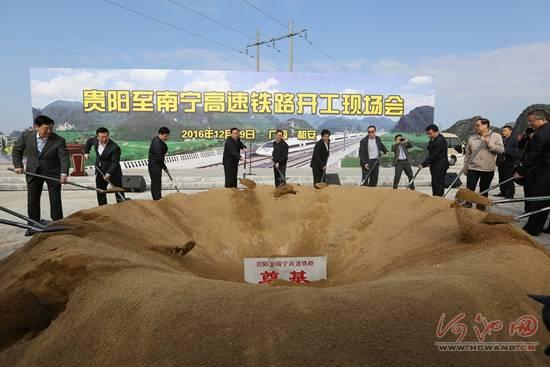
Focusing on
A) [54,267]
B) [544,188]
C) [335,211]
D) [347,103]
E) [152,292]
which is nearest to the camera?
[152,292]

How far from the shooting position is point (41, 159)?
4.88m

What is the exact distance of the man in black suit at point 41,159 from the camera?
4.86m

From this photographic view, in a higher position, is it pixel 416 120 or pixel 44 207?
pixel 416 120

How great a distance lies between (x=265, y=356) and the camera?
1137 millimetres

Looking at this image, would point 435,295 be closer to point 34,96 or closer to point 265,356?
point 265,356

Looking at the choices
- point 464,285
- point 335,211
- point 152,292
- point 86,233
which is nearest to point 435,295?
point 464,285

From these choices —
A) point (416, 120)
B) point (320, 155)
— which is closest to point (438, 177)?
point (320, 155)

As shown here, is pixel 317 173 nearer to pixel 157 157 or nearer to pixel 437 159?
pixel 437 159

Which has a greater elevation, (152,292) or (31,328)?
(152,292)

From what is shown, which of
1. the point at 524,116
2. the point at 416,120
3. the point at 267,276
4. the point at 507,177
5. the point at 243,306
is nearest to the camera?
the point at 243,306

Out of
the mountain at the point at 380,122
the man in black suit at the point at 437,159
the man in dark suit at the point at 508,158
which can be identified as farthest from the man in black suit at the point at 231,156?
the mountain at the point at 380,122

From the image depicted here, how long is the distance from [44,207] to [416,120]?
12431 mm

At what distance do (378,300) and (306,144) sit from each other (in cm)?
1332

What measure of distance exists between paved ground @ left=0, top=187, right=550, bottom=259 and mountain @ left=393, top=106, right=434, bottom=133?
3.74 metres
